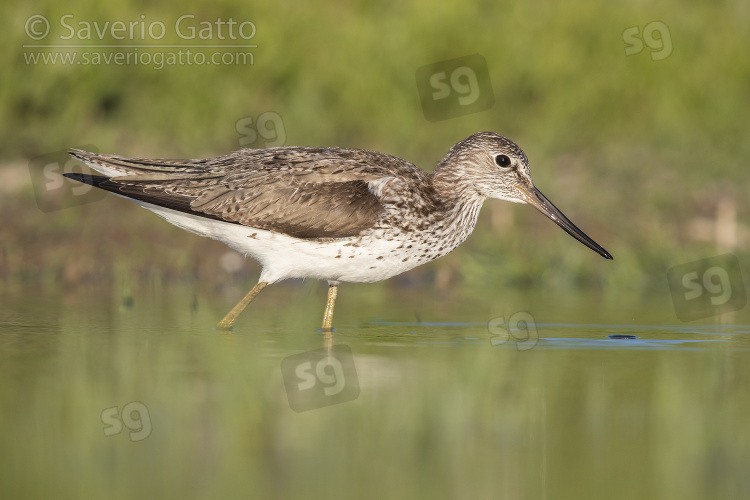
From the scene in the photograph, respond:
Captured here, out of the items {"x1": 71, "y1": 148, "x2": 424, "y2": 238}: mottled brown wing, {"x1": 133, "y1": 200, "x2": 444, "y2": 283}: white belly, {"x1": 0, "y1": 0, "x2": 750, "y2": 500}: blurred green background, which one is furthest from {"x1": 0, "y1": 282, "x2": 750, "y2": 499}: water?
{"x1": 71, "y1": 148, "x2": 424, "y2": 238}: mottled brown wing

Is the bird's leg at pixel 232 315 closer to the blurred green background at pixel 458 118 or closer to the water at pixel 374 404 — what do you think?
the water at pixel 374 404

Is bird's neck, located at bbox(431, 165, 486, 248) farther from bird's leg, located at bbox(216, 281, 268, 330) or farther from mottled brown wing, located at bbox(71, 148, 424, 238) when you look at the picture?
bird's leg, located at bbox(216, 281, 268, 330)

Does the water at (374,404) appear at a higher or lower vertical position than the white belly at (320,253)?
lower

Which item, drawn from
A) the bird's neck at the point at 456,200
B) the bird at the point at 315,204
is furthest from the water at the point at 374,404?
the bird's neck at the point at 456,200

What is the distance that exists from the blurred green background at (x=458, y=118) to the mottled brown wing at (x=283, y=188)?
2906 mm

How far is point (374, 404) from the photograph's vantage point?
6.64 metres

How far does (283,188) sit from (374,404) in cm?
314

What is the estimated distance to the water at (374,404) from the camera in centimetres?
518

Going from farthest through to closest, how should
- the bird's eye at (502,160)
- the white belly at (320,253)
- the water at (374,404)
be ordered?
the bird's eye at (502,160), the white belly at (320,253), the water at (374,404)

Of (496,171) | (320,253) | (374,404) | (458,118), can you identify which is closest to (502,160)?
(496,171)

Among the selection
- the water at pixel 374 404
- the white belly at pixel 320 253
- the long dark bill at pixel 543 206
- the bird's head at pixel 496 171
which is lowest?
the water at pixel 374 404

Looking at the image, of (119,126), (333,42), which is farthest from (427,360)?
(333,42)

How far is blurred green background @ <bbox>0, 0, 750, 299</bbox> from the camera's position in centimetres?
1259

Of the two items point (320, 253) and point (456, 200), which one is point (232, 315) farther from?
point (456, 200)
